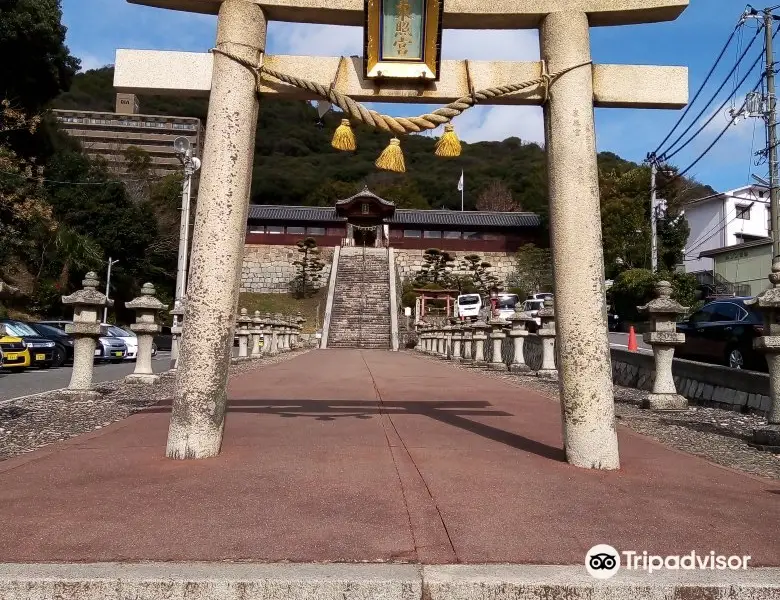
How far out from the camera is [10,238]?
20.6 meters

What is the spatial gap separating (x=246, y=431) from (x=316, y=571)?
10.2 ft

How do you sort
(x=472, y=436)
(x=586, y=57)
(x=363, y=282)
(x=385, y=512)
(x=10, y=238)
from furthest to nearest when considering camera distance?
(x=363, y=282), (x=10, y=238), (x=472, y=436), (x=586, y=57), (x=385, y=512)

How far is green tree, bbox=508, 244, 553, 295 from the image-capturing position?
4644 cm

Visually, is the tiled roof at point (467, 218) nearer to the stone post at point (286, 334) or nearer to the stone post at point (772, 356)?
the stone post at point (286, 334)

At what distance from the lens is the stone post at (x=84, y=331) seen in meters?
8.52

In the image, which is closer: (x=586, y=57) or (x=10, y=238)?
(x=586, y=57)

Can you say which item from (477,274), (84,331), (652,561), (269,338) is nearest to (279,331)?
(269,338)

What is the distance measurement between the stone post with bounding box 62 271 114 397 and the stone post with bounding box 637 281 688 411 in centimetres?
732

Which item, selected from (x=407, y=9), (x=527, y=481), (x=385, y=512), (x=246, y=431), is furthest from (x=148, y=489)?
(x=407, y=9)

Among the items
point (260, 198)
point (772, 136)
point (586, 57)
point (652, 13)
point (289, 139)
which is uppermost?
point (289, 139)

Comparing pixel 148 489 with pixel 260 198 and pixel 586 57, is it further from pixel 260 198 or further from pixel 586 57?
pixel 260 198

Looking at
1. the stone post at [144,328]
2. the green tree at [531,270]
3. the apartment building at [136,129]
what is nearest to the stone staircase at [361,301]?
the green tree at [531,270]

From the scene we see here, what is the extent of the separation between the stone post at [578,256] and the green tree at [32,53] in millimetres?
24194

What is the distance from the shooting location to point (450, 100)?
4.87 meters
